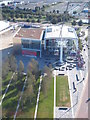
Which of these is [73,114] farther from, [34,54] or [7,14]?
[7,14]

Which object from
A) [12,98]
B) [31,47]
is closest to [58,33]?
[31,47]

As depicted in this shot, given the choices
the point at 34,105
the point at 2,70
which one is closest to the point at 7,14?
the point at 2,70

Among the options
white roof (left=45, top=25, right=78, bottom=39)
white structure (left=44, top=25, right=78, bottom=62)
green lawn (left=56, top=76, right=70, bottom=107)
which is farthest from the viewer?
white roof (left=45, top=25, right=78, bottom=39)

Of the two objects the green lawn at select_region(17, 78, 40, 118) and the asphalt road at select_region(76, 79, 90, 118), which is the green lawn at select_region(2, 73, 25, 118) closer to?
the green lawn at select_region(17, 78, 40, 118)

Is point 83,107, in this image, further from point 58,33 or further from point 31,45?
point 58,33

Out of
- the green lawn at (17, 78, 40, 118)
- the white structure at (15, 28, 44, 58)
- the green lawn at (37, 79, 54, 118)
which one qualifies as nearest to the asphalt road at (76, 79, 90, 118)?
the green lawn at (37, 79, 54, 118)
